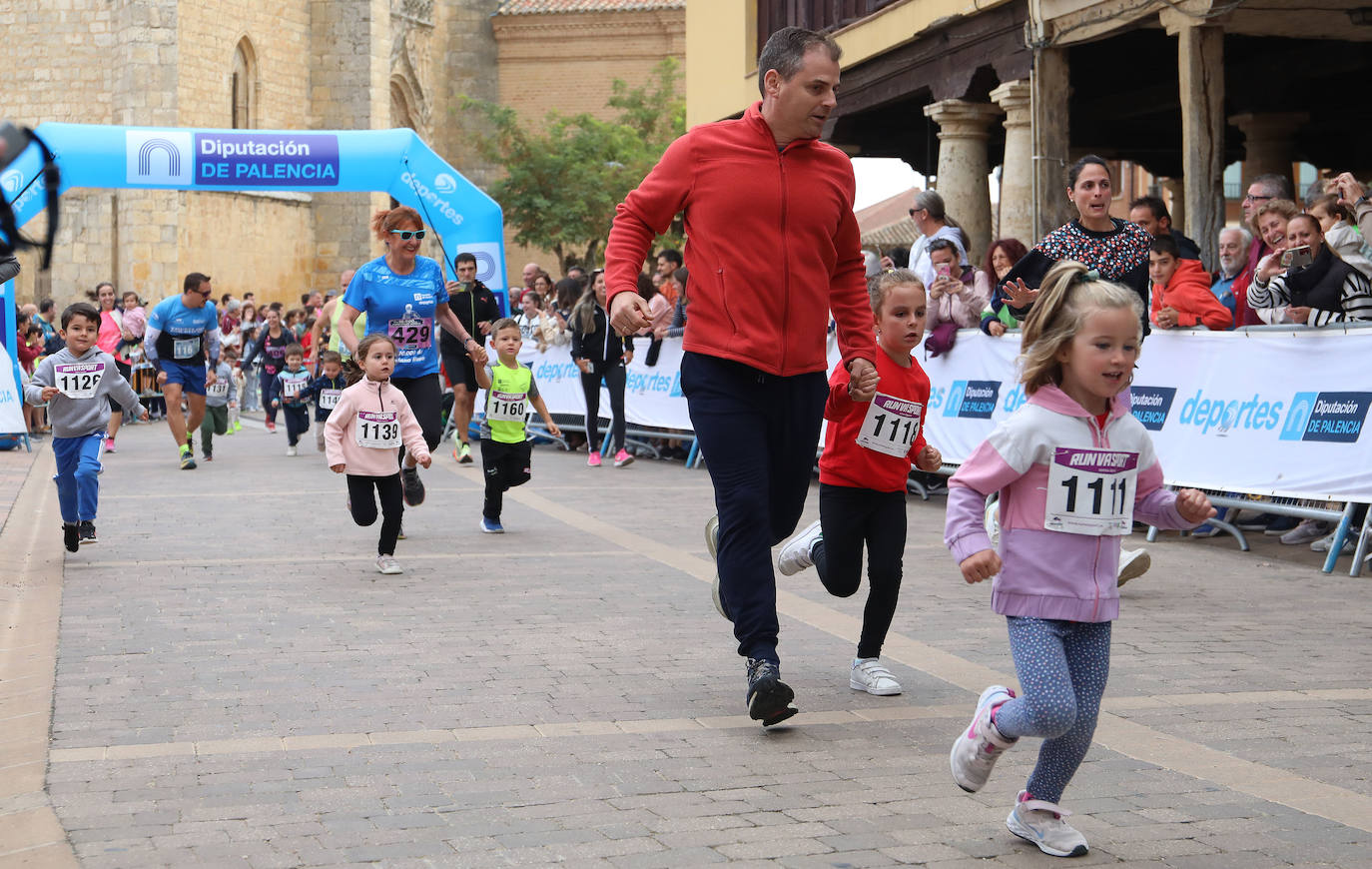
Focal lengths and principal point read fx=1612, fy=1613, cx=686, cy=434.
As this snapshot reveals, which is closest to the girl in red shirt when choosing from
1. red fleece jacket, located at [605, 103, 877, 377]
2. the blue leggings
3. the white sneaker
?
red fleece jacket, located at [605, 103, 877, 377]

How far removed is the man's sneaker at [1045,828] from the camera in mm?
3922

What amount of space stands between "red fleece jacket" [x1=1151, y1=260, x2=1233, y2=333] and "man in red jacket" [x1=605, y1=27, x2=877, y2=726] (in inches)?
213

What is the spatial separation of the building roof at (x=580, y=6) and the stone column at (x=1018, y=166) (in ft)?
123

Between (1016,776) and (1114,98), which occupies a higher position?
(1114,98)

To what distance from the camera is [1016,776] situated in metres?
4.70

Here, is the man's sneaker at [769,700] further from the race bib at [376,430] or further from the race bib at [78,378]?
the race bib at [78,378]

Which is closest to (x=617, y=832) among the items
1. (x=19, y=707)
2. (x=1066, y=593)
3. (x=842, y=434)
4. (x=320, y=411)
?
(x=1066, y=593)

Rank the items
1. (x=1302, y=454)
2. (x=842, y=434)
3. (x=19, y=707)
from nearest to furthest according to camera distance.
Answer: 1. (x=19, y=707)
2. (x=842, y=434)
3. (x=1302, y=454)

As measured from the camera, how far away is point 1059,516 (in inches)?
157

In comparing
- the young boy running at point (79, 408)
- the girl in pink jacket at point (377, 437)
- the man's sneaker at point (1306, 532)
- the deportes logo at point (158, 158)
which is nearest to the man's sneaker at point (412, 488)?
the girl in pink jacket at point (377, 437)

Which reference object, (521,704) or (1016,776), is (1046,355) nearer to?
(1016,776)

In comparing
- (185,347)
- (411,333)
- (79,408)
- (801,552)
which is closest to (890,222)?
(185,347)

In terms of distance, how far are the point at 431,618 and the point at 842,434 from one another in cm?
245

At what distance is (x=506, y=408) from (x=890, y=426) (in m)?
5.24
